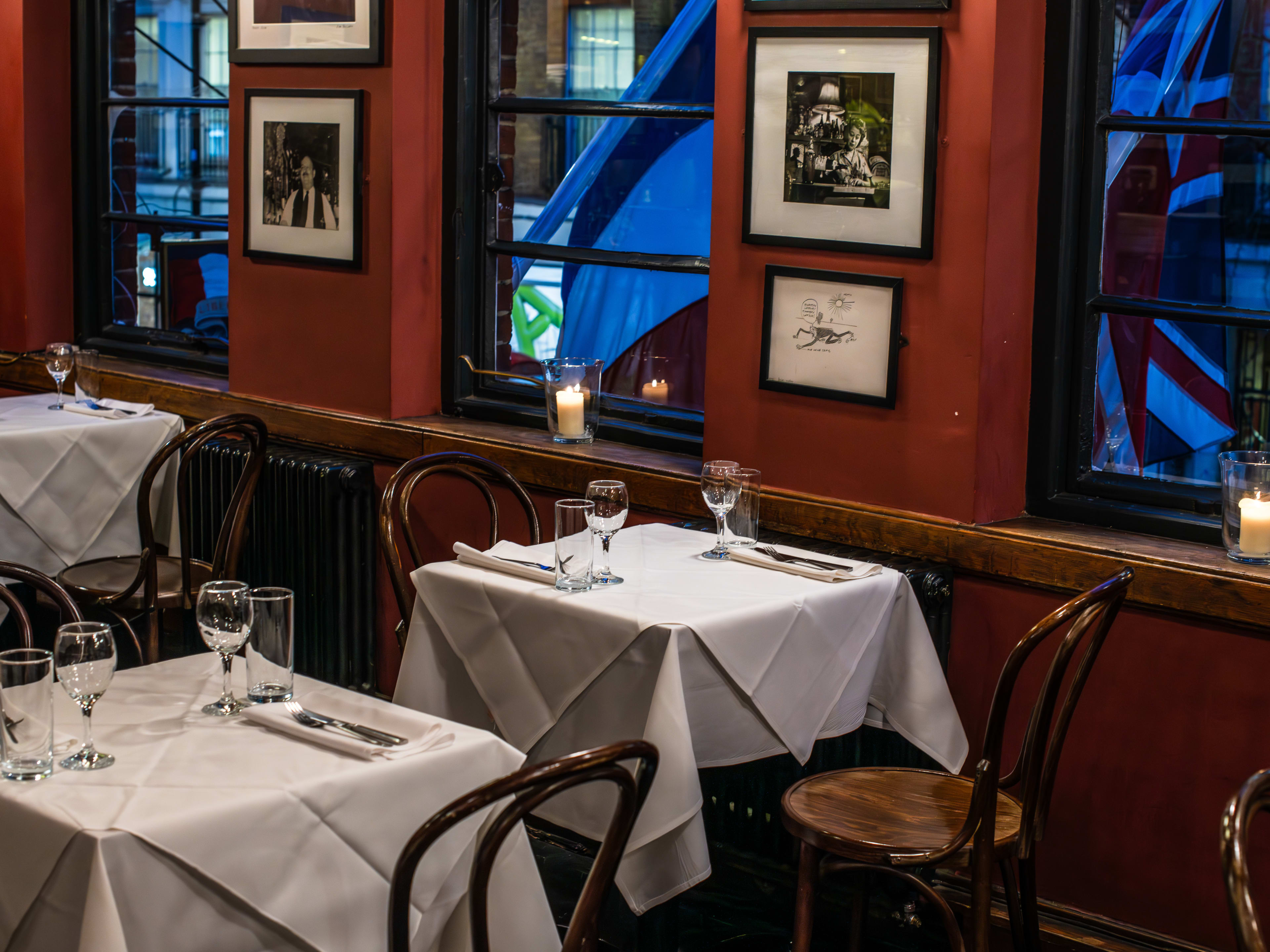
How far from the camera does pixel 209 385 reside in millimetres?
4402

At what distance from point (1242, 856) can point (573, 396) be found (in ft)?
7.40

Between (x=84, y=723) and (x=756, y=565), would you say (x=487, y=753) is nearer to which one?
(x=84, y=723)

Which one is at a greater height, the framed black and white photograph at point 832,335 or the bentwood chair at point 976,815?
the framed black and white photograph at point 832,335

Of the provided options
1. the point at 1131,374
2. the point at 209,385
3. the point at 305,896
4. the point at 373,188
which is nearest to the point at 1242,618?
the point at 1131,374

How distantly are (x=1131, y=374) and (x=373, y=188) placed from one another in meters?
1.96

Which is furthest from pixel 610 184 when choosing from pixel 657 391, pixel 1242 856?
pixel 1242 856

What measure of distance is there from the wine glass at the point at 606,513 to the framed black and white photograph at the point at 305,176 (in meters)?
1.59

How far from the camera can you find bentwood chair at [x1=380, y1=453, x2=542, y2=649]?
2.78 meters

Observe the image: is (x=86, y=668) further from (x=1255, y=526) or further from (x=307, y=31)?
(x=307, y=31)

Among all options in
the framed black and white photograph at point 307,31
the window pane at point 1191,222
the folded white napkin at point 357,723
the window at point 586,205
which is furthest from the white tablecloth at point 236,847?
the framed black and white photograph at point 307,31

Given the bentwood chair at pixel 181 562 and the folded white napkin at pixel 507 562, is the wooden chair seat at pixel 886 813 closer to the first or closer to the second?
the folded white napkin at pixel 507 562

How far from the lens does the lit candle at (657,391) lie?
11.6ft

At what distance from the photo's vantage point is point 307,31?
12.6ft

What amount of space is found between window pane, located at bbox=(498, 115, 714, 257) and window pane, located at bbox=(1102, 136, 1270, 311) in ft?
3.15
